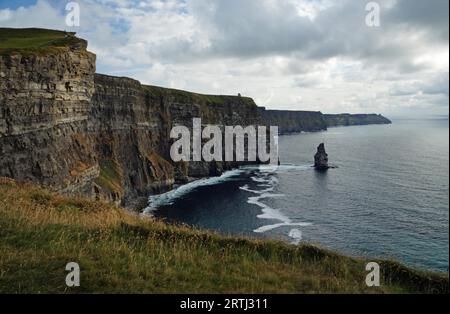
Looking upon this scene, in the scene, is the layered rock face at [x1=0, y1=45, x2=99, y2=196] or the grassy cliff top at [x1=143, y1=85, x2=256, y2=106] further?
the grassy cliff top at [x1=143, y1=85, x2=256, y2=106]

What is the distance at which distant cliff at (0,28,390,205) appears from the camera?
45125 millimetres

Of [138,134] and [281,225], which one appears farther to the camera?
[138,134]

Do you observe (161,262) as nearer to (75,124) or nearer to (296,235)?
(296,235)

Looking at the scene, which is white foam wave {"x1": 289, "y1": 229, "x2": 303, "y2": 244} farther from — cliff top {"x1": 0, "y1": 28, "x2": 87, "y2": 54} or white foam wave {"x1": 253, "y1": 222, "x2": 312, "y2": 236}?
cliff top {"x1": 0, "y1": 28, "x2": 87, "y2": 54}

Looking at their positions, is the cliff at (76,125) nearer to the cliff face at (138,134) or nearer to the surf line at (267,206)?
the cliff face at (138,134)

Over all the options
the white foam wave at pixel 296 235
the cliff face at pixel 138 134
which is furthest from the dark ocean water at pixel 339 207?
the cliff face at pixel 138 134

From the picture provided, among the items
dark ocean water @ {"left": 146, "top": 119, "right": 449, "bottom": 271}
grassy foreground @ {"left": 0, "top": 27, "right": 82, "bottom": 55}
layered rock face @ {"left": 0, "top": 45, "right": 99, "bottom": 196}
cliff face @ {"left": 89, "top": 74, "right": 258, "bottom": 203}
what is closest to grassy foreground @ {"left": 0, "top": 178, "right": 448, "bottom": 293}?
dark ocean water @ {"left": 146, "top": 119, "right": 449, "bottom": 271}

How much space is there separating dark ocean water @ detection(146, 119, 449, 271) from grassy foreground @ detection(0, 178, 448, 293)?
78.8ft

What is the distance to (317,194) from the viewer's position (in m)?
94.6

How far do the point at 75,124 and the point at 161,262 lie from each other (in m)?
57.3

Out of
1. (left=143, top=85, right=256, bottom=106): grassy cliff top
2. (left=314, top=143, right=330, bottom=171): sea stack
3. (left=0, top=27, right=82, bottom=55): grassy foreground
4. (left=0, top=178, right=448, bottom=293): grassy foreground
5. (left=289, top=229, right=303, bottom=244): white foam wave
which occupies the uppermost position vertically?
(left=143, top=85, right=256, bottom=106): grassy cliff top

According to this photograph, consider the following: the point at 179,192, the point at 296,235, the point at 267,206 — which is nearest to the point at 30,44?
the point at 296,235

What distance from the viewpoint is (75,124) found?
62750 millimetres

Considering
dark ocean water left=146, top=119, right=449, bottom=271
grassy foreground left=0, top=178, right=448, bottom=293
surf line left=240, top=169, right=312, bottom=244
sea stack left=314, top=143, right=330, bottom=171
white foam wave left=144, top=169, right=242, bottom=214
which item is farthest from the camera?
sea stack left=314, top=143, right=330, bottom=171
